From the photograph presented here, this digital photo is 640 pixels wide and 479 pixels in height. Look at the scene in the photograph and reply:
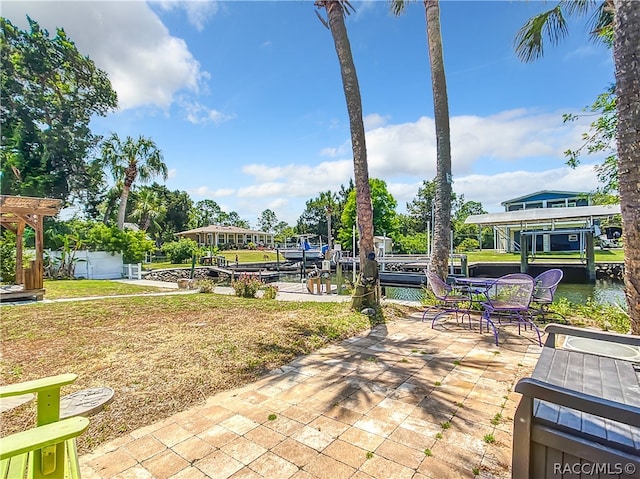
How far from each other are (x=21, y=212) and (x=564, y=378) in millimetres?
11751

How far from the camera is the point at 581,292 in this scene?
12.9 metres

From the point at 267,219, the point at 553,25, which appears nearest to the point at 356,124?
the point at 553,25

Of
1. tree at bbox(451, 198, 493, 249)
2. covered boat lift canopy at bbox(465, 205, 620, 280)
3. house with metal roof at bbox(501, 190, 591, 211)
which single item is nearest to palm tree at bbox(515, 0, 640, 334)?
covered boat lift canopy at bbox(465, 205, 620, 280)

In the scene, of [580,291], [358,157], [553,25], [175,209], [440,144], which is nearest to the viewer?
[358,157]

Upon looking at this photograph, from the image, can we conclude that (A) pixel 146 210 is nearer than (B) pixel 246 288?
No

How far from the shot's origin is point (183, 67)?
376 inches

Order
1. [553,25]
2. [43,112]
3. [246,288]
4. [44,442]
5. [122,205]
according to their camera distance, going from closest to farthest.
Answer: [44,442], [553,25], [246,288], [43,112], [122,205]

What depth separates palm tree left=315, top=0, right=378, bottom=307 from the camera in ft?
21.6

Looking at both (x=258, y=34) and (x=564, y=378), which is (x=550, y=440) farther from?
(x=258, y=34)

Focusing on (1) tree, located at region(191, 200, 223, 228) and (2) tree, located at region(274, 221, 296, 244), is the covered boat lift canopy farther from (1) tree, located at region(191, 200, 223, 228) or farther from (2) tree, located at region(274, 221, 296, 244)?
(1) tree, located at region(191, 200, 223, 228)

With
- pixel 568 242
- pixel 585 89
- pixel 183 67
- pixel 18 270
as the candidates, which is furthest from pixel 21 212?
pixel 568 242

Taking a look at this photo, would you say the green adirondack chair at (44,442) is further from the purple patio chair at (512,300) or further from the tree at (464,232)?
the tree at (464,232)

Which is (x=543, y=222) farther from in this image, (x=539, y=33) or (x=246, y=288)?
(x=246, y=288)

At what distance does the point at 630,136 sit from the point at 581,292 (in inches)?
482
